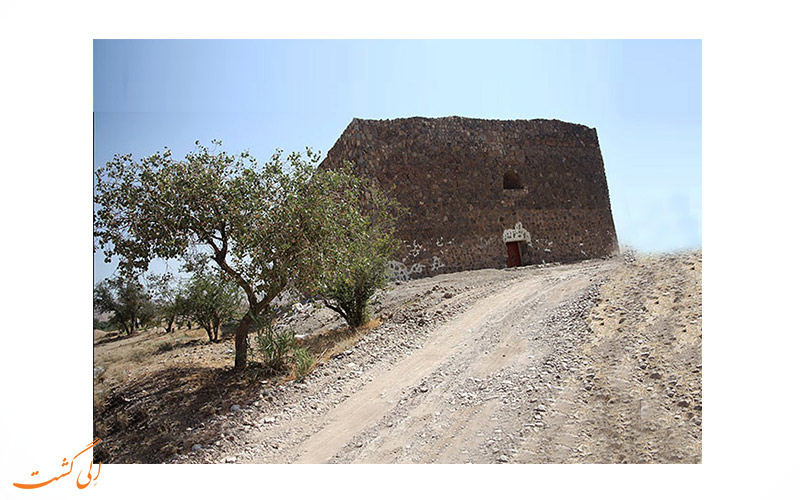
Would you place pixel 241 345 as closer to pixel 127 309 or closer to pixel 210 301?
pixel 210 301

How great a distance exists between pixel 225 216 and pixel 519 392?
4130mm

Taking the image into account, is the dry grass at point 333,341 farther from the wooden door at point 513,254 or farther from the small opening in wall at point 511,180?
the small opening in wall at point 511,180

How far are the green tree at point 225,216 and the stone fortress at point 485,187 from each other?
6.31 m

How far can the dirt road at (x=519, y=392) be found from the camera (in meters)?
4.97

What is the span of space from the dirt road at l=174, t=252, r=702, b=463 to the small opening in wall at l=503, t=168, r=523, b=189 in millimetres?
7297

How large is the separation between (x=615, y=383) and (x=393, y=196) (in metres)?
8.90

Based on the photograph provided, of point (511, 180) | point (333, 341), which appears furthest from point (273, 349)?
point (511, 180)

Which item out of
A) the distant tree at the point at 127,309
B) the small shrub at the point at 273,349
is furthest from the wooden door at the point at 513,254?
the distant tree at the point at 127,309

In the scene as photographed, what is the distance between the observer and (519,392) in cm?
573

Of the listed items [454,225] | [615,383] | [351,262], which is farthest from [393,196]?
[615,383]

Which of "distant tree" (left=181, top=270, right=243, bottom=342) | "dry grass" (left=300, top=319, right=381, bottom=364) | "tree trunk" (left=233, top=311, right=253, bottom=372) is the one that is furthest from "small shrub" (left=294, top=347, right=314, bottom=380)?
"distant tree" (left=181, top=270, right=243, bottom=342)

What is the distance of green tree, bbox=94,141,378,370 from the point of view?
6555 millimetres
